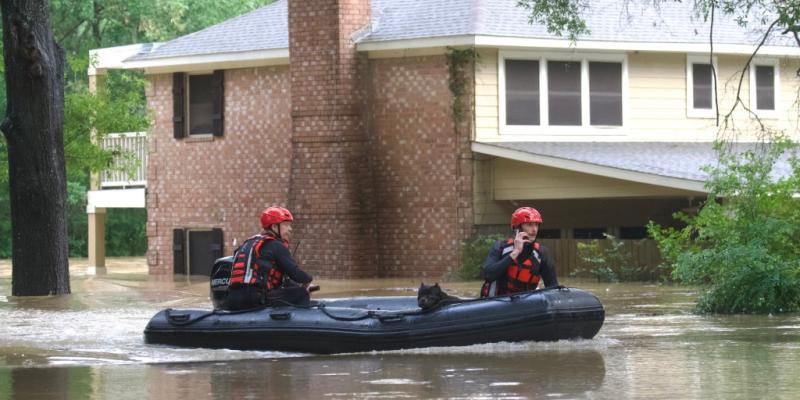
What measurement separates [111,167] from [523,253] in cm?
1654

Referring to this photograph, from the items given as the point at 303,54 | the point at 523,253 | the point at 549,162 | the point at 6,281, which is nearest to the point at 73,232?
the point at 6,281

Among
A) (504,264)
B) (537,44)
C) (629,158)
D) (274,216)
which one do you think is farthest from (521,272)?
(537,44)

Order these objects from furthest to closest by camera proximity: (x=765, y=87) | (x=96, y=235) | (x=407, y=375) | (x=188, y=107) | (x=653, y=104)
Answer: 1. (x=96, y=235)
2. (x=188, y=107)
3. (x=765, y=87)
4. (x=653, y=104)
5. (x=407, y=375)

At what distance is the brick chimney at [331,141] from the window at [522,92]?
9.60ft

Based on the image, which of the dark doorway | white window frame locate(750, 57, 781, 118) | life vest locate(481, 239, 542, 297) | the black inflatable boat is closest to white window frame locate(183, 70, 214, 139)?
the dark doorway

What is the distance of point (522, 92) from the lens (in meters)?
29.7

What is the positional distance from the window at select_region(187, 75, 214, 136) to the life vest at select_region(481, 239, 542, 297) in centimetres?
1833

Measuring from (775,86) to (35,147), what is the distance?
16.3 meters

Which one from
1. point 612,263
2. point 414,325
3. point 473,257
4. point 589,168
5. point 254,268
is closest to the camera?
point 414,325

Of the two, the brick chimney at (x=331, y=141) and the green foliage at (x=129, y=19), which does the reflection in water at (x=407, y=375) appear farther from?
the green foliage at (x=129, y=19)

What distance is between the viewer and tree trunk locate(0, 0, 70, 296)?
23766 mm

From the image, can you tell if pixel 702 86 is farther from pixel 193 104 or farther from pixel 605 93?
pixel 193 104

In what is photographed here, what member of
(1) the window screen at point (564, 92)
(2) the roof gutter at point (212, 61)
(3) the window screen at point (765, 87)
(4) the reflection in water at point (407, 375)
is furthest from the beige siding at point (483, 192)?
(4) the reflection in water at point (407, 375)

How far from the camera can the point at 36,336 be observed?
17.7 metres
